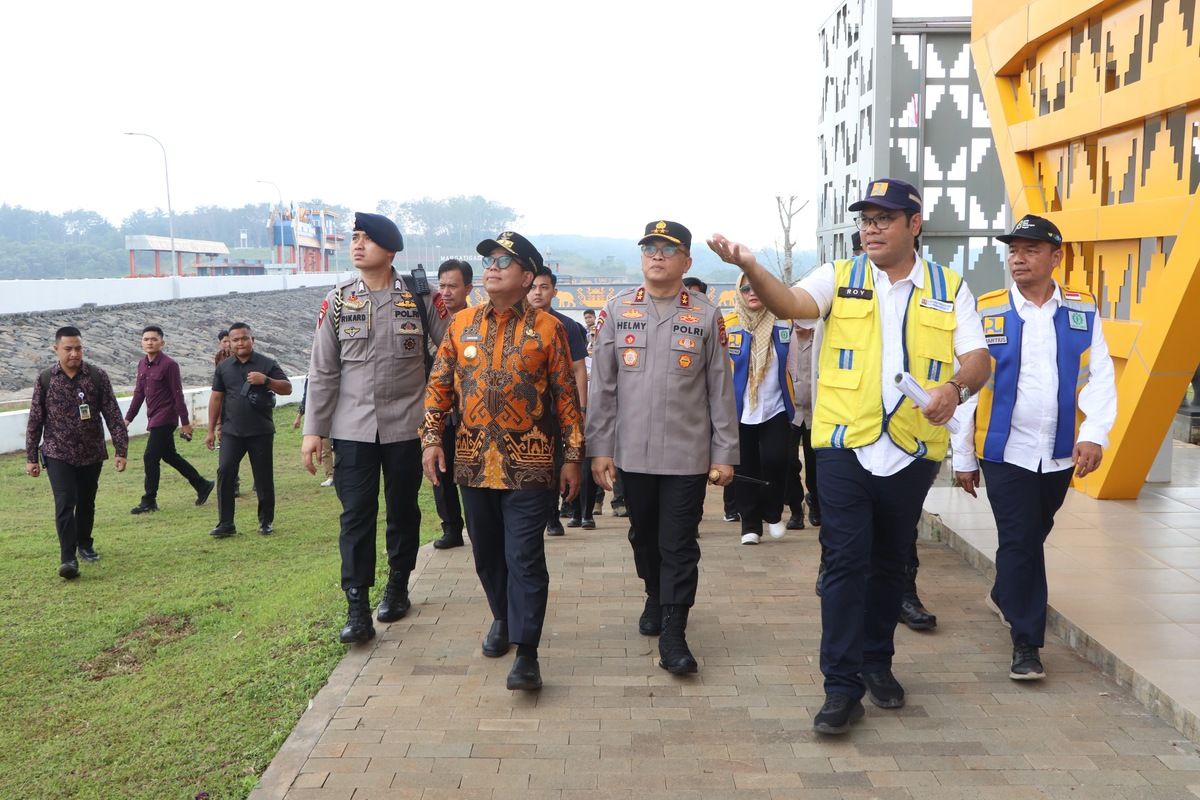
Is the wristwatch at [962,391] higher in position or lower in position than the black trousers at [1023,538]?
higher

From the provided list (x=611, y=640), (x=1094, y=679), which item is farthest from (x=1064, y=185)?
(x=611, y=640)

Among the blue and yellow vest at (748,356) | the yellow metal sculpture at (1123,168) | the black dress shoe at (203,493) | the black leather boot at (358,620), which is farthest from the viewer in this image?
the black dress shoe at (203,493)

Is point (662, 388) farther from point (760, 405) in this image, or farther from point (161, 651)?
point (161, 651)

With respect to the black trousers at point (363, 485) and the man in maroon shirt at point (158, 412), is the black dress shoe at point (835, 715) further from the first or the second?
the man in maroon shirt at point (158, 412)

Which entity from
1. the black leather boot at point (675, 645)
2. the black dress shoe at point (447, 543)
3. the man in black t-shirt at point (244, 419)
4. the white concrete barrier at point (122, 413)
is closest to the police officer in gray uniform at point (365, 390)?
the black leather boot at point (675, 645)

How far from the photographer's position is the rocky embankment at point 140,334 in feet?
74.3

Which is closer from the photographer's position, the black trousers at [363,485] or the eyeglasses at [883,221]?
the eyeglasses at [883,221]

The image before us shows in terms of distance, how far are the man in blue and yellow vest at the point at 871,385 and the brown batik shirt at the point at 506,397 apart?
1.11 m

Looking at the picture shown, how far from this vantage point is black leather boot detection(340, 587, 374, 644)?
15.8 ft

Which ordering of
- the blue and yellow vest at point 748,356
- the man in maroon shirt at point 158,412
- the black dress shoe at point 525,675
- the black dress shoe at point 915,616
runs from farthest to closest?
the man in maroon shirt at point 158,412 < the blue and yellow vest at point 748,356 < the black dress shoe at point 915,616 < the black dress shoe at point 525,675

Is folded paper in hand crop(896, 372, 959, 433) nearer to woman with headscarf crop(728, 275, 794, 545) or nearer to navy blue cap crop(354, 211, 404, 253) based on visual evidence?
navy blue cap crop(354, 211, 404, 253)

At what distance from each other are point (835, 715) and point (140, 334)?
29.3 m

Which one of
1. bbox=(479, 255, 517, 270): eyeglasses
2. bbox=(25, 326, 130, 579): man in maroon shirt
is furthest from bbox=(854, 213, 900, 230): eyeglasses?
bbox=(25, 326, 130, 579): man in maroon shirt

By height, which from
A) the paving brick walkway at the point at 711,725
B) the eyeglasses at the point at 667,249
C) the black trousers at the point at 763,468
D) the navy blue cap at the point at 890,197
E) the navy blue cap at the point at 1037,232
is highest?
the navy blue cap at the point at 890,197
